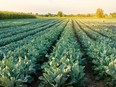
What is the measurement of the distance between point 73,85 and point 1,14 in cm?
4804

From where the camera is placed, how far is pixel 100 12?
134 m

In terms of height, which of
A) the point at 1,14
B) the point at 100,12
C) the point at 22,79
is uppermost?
the point at 22,79

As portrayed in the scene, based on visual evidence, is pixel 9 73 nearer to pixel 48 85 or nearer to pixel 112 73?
pixel 48 85

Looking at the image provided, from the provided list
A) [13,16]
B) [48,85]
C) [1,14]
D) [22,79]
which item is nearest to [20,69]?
[22,79]

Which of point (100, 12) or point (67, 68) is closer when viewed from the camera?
point (67, 68)

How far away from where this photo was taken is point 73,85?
714 cm

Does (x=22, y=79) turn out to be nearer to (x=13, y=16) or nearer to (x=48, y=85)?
(x=48, y=85)

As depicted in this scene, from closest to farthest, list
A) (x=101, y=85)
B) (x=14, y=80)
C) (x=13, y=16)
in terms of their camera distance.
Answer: (x=14, y=80) → (x=101, y=85) → (x=13, y=16)

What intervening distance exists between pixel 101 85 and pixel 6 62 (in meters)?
2.79

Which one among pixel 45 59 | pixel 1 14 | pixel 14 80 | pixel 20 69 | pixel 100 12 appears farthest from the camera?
pixel 100 12

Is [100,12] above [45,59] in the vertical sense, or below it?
below

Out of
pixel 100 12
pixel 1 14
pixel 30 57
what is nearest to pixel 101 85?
pixel 30 57

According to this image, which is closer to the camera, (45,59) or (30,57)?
(30,57)

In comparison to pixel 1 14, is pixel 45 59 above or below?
above
